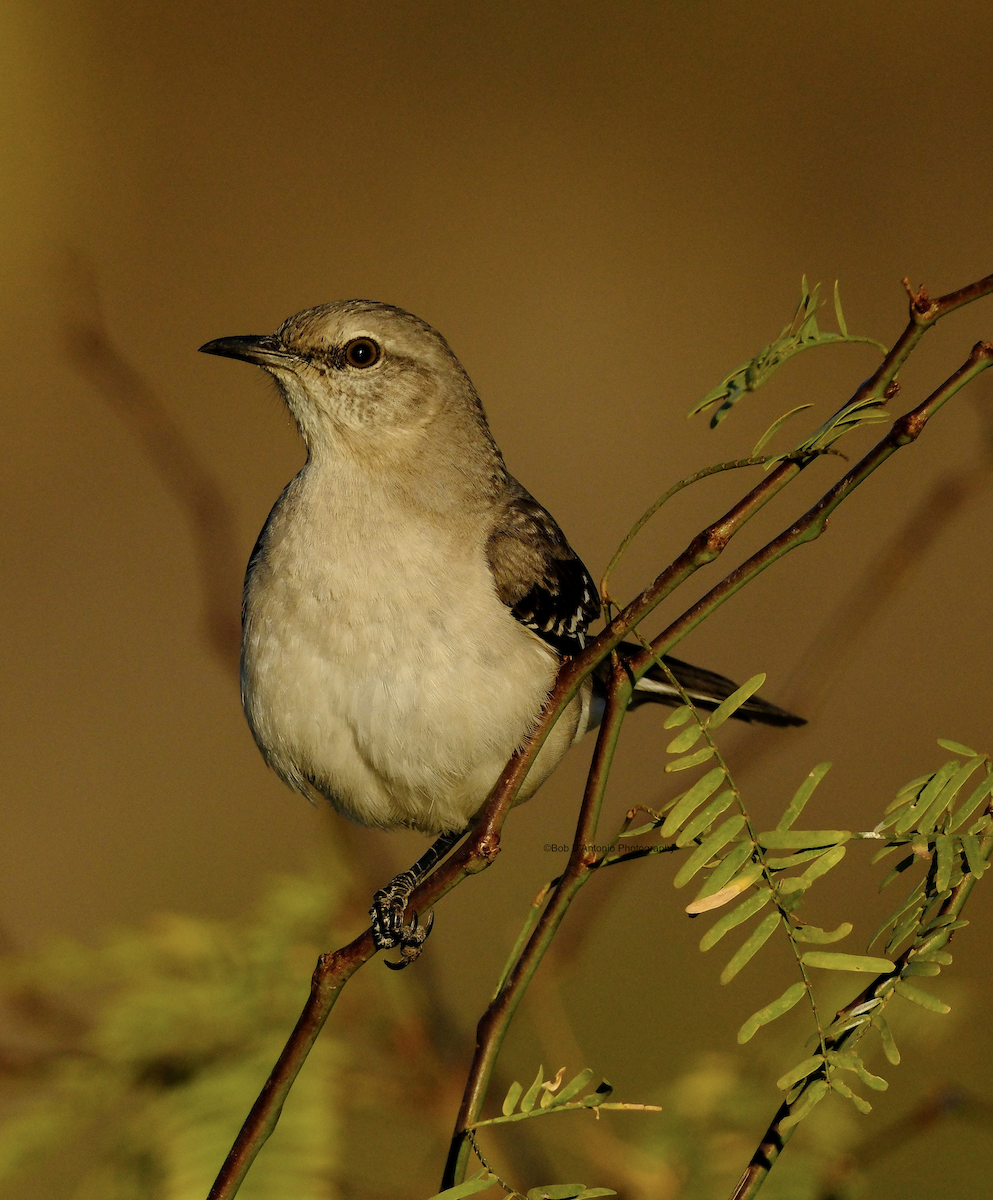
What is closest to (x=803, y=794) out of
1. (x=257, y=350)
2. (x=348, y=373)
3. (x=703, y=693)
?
(x=703, y=693)

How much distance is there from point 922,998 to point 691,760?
515mm

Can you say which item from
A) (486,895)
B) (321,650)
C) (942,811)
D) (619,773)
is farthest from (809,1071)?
(619,773)

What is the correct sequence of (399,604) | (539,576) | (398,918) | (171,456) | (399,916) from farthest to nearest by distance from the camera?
(539,576), (399,604), (171,456), (398,918), (399,916)

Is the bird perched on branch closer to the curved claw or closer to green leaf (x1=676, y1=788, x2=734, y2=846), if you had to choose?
the curved claw

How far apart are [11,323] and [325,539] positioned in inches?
313

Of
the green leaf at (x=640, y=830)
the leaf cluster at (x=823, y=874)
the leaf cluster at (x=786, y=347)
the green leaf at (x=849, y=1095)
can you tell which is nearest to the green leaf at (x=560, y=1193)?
the leaf cluster at (x=823, y=874)

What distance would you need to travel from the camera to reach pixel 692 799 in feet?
6.66

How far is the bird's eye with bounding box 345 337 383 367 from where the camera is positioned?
486 centimetres

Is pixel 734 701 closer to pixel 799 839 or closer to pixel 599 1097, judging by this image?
pixel 799 839

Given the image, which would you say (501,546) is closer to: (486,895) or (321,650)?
(321,650)

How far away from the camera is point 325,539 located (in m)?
4.27

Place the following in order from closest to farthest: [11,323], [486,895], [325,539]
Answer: [325,539], [486,895], [11,323]

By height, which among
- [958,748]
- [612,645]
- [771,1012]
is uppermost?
[612,645]

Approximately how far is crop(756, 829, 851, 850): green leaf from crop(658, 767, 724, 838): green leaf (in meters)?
0.12
